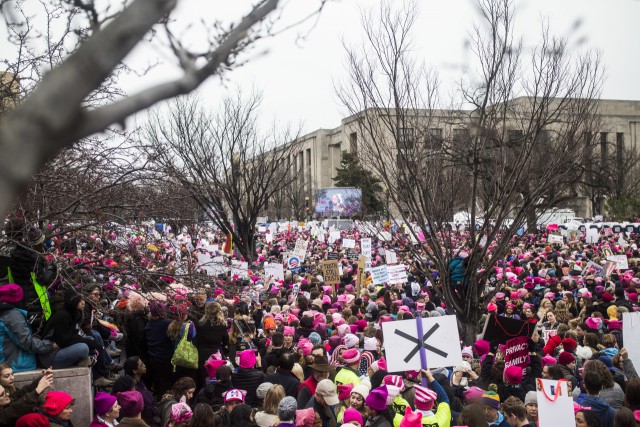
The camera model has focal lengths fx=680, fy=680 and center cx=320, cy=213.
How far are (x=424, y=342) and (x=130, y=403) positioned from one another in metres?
2.92

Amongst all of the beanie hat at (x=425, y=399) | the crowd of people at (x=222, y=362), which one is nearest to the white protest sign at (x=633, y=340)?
the crowd of people at (x=222, y=362)

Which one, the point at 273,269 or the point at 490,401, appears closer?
the point at 490,401

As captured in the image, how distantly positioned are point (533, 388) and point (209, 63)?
604 centimetres

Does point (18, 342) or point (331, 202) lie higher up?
point (331, 202)

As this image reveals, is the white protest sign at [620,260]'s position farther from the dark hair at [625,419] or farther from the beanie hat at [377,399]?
the beanie hat at [377,399]

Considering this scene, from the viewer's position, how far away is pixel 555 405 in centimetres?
561

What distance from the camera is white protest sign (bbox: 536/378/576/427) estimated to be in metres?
5.58

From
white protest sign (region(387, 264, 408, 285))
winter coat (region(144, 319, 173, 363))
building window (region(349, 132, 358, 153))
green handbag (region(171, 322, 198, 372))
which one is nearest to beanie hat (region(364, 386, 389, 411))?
green handbag (region(171, 322, 198, 372))

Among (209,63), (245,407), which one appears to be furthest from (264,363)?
(209,63)

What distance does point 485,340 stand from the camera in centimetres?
882

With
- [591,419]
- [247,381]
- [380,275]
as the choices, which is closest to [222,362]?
[247,381]

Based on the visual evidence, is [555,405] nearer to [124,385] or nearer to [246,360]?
[246,360]

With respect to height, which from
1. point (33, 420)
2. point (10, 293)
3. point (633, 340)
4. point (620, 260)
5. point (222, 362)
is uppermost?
point (10, 293)

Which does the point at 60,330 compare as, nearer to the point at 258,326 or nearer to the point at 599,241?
the point at 258,326
